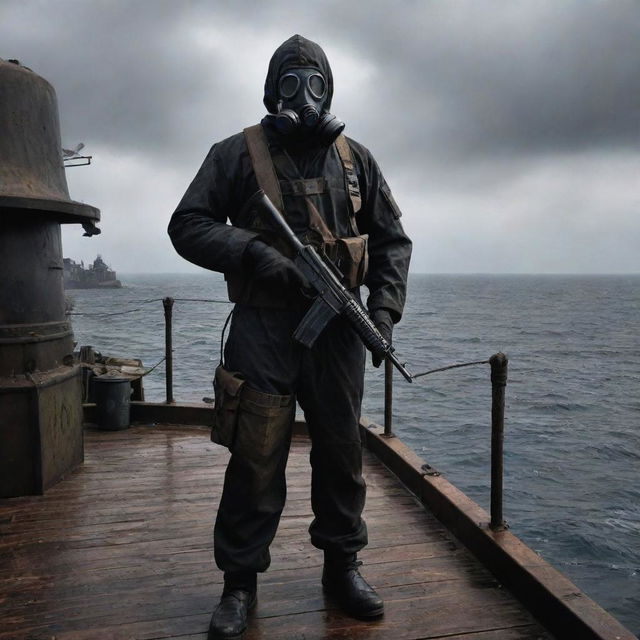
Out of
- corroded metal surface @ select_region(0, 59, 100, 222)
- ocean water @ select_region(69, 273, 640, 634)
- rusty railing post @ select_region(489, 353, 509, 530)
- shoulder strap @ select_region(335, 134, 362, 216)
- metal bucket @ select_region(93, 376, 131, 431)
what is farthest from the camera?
ocean water @ select_region(69, 273, 640, 634)

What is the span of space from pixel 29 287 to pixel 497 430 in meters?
3.34

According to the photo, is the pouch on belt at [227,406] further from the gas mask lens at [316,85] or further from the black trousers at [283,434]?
the gas mask lens at [316,85]

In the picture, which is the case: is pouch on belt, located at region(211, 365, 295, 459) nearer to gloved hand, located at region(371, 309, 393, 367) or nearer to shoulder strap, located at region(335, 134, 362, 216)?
gloved hand, located at region(371, 309, 393, 367)

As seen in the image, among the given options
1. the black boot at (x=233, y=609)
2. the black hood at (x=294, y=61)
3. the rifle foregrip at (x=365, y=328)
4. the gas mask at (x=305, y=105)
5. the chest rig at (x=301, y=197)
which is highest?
the black hood at (x=294, y=61)

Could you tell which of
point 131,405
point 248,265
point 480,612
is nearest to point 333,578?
point 480,612

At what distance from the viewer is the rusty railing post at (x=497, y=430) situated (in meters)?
3.60

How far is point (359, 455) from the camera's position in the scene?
3.22m

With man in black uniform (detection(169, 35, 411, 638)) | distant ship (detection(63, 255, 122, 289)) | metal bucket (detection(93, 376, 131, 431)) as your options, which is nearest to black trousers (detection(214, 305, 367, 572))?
man in black uniform (detection(169, 35, 411, 638))

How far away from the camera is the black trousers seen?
3.00 metres

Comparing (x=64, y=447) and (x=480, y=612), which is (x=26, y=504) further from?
(x=480, y=612)

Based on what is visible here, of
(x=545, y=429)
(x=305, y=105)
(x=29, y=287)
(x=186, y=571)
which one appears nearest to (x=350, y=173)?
(x=305, y=105)

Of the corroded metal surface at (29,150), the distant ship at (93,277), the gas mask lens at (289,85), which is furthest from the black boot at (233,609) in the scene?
the distant ship at (93,277)

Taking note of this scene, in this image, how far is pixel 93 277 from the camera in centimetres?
16788

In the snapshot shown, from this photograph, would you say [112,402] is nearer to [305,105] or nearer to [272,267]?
[272,267]
